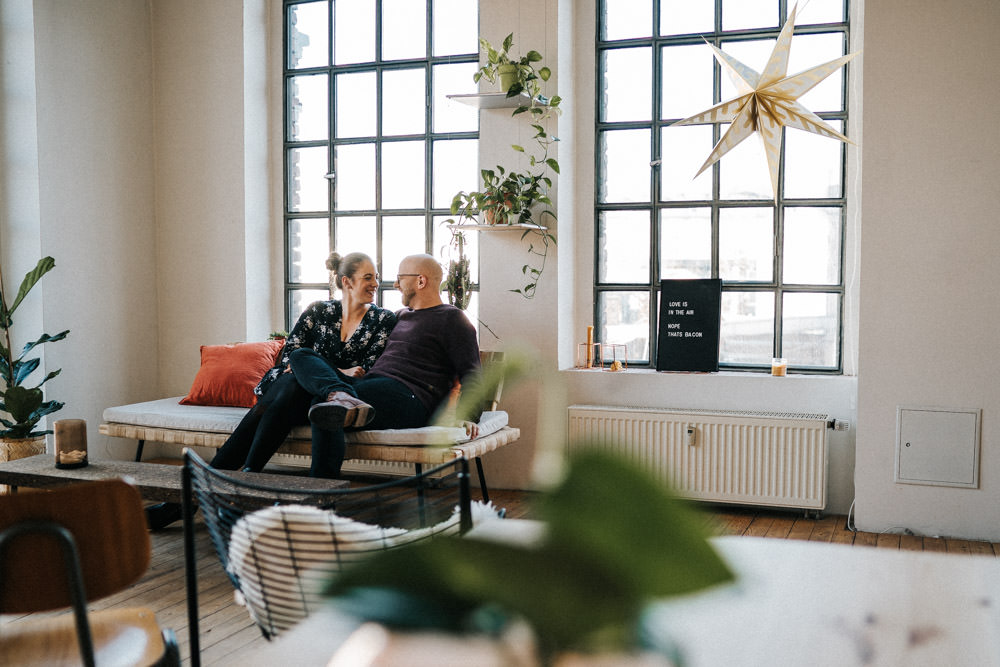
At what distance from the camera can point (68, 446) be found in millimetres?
3693

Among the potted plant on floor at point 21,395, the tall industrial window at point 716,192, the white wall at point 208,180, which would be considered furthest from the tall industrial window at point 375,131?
the potted plant on floor at point 21,395

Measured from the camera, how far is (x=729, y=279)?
5047 mm

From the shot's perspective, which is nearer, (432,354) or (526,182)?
(432,354)

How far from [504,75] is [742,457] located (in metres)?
2.44

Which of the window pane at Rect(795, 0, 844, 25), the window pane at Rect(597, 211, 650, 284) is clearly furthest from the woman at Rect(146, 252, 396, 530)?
the window pane at Rect(795, 0, 844, 25)

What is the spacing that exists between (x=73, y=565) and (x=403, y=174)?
439 cm

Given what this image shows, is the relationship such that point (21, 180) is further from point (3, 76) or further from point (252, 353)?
point (252, 353)

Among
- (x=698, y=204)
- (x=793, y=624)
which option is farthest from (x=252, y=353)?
(x=793, y=624)

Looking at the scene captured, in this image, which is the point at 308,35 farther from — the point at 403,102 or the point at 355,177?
the point at 355,177

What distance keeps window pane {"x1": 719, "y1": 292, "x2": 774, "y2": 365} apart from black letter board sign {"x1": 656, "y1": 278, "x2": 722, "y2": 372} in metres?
0.16

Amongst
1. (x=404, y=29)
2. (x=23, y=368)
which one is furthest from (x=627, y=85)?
(x=23, y=368)

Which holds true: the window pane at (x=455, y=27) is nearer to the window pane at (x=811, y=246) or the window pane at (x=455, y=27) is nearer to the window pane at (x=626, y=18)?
the window pane at (x=626, y=18)

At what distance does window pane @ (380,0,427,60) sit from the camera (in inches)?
221

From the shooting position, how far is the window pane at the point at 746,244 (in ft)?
16.3
